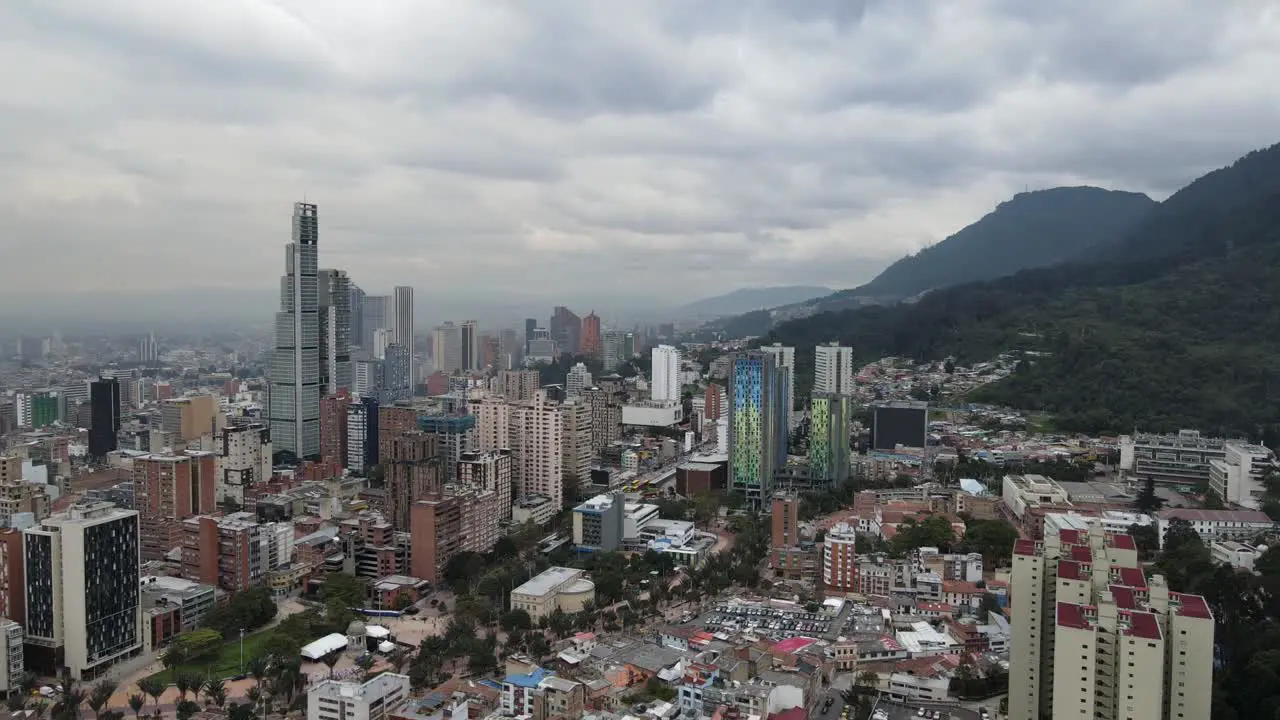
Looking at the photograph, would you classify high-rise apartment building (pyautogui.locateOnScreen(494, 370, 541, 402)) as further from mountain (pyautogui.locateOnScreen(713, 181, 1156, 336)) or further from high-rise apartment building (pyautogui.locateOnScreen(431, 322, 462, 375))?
mountain (pyautogui.locateOnScreen(713, 181, 1156, 336))

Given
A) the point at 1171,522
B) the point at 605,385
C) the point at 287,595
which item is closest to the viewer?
the point at 287,595

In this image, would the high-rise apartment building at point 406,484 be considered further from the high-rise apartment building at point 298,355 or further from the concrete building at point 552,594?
the high-rise apartment building at point 298,355

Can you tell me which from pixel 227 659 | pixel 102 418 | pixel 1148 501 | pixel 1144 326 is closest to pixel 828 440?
pixel 1148 501

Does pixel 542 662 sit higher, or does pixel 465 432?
pixel 465 432

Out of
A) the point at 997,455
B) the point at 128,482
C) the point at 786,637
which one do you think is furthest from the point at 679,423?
the point at 786,637

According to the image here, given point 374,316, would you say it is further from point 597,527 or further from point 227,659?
point 227,659

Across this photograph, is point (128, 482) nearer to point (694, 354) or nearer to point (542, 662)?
point (542, 662)

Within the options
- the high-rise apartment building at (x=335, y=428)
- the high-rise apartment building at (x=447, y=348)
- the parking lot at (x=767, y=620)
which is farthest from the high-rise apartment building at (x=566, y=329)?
the parking lot at (x=767, y=620)
